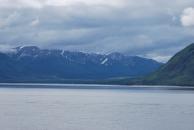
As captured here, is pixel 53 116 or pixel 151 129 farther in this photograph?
pixel 53 116

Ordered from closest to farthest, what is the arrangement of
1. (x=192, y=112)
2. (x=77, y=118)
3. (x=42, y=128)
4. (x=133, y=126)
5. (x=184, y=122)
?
(x=42, y=128) → (x=133, y=126) → (x=184, y=122) → (x=77, y=118) → (x=192, y=112)

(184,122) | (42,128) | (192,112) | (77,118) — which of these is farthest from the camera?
(192,112)

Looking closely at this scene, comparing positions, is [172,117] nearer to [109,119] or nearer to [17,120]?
[109,119]

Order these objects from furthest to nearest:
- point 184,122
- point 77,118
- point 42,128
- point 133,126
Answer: point 77,118
point 184,122
point 133,126
point 42,128

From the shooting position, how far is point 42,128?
3061 inches

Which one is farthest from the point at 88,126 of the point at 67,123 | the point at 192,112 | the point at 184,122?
the point at 192,112

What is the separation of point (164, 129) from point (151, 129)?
6.81ft

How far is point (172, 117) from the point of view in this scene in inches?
3888

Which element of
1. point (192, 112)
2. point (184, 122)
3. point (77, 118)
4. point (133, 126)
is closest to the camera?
point (133, 126)

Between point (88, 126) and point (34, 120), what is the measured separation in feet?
41.5

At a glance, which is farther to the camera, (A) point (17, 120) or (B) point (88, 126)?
(A) point (17, 120)

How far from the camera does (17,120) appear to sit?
90.7 m

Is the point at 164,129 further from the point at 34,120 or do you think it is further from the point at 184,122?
the point at 34,120

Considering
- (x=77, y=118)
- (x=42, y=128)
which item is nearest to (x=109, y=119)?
(x=77, y=118)
